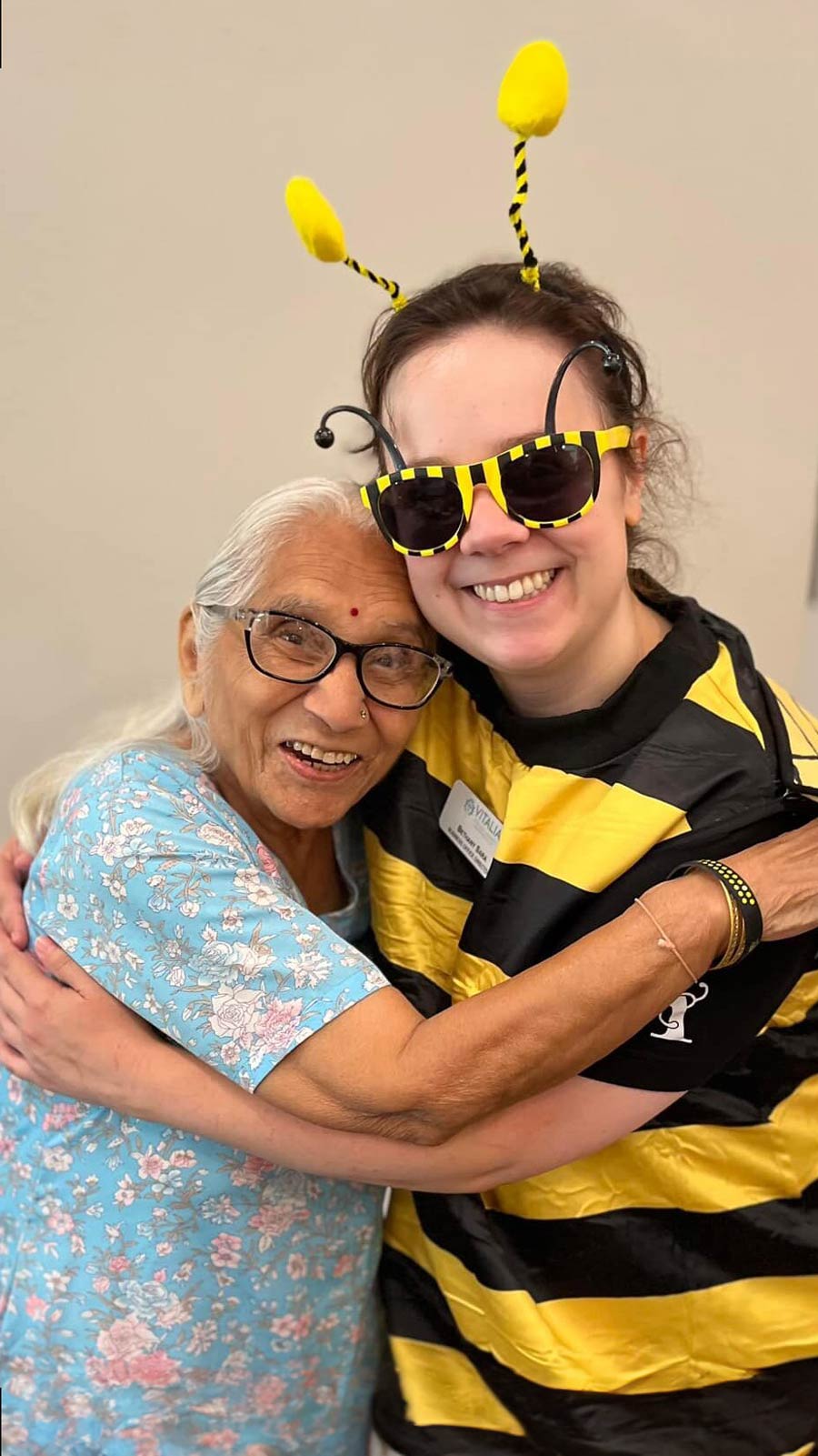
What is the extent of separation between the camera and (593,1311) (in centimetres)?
123

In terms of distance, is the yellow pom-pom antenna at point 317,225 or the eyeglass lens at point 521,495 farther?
the yellow pom-pom antenna at point 317,225

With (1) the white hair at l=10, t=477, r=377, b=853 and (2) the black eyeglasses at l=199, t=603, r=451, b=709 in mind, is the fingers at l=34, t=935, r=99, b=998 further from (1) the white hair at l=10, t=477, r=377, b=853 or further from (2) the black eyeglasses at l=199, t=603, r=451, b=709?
(2) the black eyeglasses at l=199, t=603, r=451, b=709

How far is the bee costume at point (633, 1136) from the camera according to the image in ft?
3.68

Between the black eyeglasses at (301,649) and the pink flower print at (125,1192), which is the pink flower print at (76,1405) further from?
the black eyeglasses at (301,649)

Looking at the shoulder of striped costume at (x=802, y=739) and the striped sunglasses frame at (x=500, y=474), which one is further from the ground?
the striped sunglasses frame at (x=500, y=474)

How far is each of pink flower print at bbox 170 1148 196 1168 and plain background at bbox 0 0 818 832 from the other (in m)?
1.16

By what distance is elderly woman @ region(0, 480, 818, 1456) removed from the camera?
40.5 inches

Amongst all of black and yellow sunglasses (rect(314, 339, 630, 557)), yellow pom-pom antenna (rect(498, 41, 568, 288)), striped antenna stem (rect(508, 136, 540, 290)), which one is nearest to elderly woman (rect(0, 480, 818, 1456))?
black and yellow sunglasses (rect(314, 339, 630, 557))

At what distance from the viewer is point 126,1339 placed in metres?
1.27

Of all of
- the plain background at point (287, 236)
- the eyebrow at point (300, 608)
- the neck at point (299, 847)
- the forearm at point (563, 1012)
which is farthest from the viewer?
the plain background at point (287, 236)

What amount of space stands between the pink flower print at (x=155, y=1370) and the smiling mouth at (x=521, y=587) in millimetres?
963

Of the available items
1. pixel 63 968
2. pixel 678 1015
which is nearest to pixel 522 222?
pixel 678 1015

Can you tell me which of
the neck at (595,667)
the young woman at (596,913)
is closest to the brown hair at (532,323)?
the young woman at (596,913)

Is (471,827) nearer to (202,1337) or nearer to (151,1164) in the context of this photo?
(151,1164)
